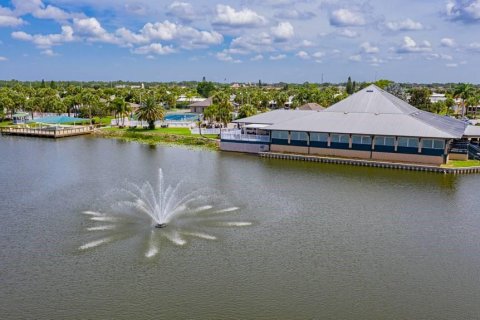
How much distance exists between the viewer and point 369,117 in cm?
5341

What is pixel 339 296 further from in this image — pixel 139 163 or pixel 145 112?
pixel 145 112

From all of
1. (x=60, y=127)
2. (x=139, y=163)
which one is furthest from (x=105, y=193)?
(x=60, y=127)

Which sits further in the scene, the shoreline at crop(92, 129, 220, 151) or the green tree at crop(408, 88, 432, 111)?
the green tree at crop(408, 88, 432, 111)

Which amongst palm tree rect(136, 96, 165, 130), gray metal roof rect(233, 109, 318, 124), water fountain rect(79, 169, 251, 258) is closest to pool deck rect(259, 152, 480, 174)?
gray metal roof rect(233, 109, 318, 124)

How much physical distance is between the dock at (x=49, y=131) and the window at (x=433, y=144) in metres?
57.3

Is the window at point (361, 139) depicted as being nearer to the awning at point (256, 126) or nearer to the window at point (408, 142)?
the window at point (408, 142)

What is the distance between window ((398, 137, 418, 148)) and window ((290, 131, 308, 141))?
11083mm

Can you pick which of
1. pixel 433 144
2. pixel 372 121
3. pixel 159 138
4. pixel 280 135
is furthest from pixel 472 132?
pixel 159 138

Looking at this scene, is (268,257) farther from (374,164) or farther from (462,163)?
(462,163)

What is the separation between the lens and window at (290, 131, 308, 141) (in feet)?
172

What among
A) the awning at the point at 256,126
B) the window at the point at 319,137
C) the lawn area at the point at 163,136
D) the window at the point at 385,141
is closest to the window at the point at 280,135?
the awning at the point at 256,126

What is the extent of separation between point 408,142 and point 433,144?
258 centimetres

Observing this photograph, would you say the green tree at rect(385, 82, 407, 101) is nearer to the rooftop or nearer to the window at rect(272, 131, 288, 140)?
the rooftop

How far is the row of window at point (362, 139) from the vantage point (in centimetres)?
4606
